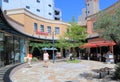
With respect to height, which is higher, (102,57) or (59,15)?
(59,15)

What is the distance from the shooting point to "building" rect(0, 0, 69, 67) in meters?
23.3

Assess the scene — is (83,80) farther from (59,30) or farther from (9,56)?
(59,30)

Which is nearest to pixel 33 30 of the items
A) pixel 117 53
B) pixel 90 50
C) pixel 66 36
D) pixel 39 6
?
pixel 66 36

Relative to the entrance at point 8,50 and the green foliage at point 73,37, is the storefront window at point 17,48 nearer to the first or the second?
the entrance at point 8,50

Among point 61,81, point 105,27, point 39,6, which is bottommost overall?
point 61,81

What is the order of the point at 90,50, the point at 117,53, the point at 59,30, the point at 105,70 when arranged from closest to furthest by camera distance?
the point at 105,70, the point at 117,53, the point at 90,50, the point at 59,30

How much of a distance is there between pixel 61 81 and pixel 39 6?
55.5 m

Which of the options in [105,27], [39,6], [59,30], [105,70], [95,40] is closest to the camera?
[105,27]

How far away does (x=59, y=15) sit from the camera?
9031 centimetres

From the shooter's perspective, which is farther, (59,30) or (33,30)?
(59,30)

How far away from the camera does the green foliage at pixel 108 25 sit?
15.9m

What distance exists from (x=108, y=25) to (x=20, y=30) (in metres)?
18.3

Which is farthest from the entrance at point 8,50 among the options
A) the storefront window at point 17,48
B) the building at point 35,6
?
the building at point 35,6

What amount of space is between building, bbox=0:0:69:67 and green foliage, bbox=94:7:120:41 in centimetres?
646
